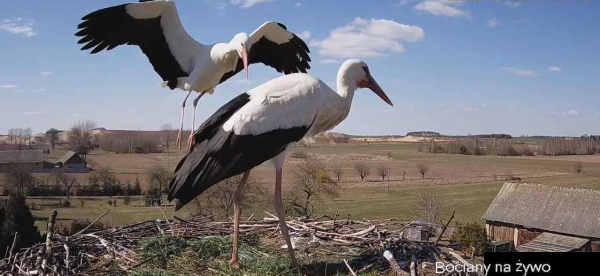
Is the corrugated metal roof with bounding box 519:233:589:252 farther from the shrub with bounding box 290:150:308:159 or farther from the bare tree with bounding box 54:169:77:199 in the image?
the bare tree with bounding box 54:169:77:199

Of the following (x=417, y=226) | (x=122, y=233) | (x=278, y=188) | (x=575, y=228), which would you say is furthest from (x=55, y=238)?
(x=575, y=228)

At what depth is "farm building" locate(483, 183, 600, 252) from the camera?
871 inches

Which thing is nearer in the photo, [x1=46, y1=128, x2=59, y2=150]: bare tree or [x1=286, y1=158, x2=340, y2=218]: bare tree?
[x1=286, y1=158, x2=340, y2=218]: bare tree

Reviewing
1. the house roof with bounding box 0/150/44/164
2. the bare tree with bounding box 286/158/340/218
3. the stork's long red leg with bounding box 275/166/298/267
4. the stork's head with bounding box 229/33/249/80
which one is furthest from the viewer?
the house roof with bounding box 0/150/44/164

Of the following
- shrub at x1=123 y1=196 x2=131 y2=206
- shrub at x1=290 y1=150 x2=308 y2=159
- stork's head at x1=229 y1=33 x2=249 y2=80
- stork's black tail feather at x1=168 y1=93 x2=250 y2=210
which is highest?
stork's head at x1=229 y1=33 x2=249 y2=80

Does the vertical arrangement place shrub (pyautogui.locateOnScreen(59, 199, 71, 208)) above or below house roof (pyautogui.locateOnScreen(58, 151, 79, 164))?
below

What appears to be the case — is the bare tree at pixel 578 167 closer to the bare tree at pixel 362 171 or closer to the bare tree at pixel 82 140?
the bare tree at pixel 362 171

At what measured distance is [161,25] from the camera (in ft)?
18.0

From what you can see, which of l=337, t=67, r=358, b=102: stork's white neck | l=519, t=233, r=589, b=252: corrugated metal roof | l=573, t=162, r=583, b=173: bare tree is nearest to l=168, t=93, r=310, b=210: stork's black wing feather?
l=337, t=67, r=358, b=102: stork's white neck

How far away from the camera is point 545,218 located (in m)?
23.6

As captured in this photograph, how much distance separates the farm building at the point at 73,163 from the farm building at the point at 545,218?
26.8 m

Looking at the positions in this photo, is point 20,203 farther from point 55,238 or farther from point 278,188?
point 278,188

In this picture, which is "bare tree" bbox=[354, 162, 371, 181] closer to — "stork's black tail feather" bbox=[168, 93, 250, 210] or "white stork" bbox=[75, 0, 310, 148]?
"white stork" bbox=[75, 0, 310, 148]

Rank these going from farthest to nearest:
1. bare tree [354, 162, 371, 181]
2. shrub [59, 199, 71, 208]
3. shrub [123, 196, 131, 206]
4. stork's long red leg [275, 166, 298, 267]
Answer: bare tree [354, 162, 371, 181], shrub [123, 196, 131, 206], shrub [59, 199, 71, 208], stork's long red leg [275, 166, 298, 267]
